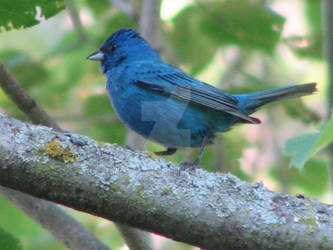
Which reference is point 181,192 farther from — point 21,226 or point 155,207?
point 21,226

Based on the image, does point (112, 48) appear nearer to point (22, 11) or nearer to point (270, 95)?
point (270, 95)

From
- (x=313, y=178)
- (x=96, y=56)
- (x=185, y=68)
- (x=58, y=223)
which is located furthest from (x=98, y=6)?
(x=58, y=223)

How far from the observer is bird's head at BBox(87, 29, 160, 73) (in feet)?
21.5

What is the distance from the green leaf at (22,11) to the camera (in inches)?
153

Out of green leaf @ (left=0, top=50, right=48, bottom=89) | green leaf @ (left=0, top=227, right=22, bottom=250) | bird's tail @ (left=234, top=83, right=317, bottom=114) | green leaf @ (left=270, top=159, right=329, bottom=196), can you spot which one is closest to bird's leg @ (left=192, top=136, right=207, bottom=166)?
bird's tail @ (left=234, top=83, right=317, bottom=114)

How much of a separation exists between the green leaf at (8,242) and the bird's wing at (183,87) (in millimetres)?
A: 2862

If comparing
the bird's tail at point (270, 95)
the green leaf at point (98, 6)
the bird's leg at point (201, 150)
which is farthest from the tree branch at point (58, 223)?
the green leaf at point (98, 6)

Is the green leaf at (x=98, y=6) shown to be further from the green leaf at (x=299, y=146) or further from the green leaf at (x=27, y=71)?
the green leaf at (x=299, y=146)

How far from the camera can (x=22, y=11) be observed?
3900 millimetres

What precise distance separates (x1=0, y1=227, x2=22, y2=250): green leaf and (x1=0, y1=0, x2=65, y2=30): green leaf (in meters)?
1.40

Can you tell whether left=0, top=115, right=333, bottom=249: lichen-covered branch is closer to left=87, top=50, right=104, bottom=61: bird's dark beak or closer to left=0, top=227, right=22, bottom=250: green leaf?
left=0, top=227, right=22, bottom=250: green leaf

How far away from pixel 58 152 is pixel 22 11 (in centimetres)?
122

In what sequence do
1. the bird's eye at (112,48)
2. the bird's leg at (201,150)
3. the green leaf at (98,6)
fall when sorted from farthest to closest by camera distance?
the green leaf at (98,6)
the bird's eye at (112,48)
the bird's leg at (201,150)

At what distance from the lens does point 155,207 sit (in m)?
2.98
